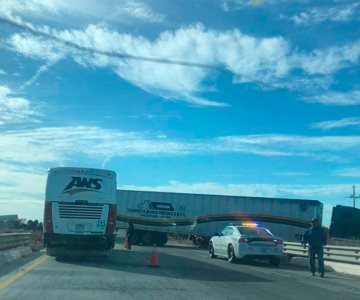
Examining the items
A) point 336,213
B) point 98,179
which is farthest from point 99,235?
point 336,213

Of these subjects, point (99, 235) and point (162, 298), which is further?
point (99, 235)

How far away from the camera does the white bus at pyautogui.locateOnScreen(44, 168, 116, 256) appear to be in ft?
61.5

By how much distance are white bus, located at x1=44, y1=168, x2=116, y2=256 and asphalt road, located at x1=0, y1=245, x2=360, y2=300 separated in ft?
5.57

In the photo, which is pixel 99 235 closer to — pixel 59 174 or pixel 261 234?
pixel 59 174

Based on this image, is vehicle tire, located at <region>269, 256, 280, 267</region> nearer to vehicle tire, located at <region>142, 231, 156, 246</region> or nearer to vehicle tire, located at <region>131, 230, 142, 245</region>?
vehicle tire, located at <region>142, 231, 156, 246</region>

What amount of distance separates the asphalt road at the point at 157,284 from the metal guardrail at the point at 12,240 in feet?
12.4

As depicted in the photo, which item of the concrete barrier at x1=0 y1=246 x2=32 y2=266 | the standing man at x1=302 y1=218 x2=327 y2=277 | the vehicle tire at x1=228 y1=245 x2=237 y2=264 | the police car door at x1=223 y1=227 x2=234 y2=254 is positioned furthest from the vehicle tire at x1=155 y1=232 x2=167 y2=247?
the standing man at x1=302 y1=218 x2=327 y2=277

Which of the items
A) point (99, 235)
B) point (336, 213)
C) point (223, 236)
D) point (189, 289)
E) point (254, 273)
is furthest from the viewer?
point (336, 213)

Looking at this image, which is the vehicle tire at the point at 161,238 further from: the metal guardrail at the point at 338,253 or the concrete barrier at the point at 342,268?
the concrete barrier at the point at 342,268

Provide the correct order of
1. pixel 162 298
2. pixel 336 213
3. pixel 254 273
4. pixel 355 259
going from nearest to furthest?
1. pixel 162 298
2. pixel 254 273
3. pixel 355 259
4. pixel 336 213

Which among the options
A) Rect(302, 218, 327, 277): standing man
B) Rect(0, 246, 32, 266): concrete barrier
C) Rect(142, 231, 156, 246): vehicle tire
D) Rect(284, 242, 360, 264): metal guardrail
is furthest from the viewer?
Rect(142, 231, 156, 246): vehicle tire

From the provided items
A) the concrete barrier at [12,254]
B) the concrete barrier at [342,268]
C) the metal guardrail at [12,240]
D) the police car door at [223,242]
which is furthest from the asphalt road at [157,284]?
the police car door at [223,242]

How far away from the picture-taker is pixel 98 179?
1930cm

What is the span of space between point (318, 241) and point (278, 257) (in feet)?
12.2
